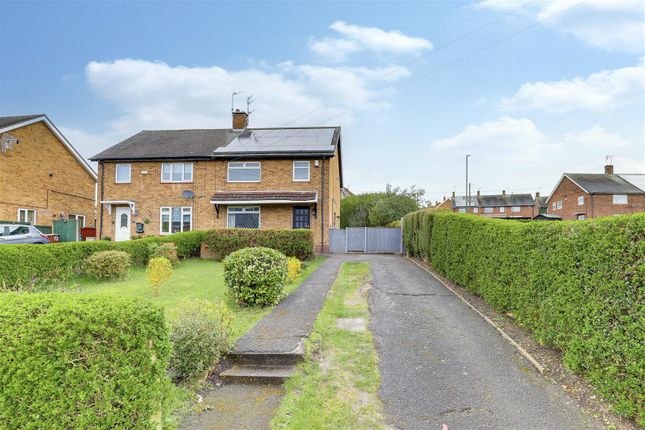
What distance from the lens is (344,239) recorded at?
23219 mm

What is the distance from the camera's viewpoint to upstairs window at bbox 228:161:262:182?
2216cm

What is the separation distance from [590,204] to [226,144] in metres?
41.0

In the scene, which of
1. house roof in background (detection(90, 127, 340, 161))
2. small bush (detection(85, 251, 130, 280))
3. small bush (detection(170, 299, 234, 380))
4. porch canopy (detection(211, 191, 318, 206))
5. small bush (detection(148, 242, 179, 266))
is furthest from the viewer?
house roof in background (detection(90, 127, 340, 161))

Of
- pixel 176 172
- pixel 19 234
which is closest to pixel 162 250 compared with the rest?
pixel 19 234

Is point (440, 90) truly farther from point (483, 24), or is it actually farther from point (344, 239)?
point (344, 239)

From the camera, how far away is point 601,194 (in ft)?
137

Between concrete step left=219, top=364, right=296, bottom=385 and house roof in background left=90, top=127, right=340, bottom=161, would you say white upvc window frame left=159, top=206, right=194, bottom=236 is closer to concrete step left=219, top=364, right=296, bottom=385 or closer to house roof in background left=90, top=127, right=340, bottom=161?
house roof in background left=90, top=127, right=340, bottom=161

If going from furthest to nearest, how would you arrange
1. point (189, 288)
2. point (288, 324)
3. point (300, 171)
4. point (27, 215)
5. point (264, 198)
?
point (27, 215), point (300, 171), point (264, 198), point (189, 288), point (288, 324)

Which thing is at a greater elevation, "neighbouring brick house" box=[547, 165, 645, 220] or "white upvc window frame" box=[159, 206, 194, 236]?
"neighbouring brick house" box=[547, 165, 645, 220]

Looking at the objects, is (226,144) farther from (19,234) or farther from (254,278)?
(254,278)

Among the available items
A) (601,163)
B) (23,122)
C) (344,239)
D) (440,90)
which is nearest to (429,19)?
(440,90)

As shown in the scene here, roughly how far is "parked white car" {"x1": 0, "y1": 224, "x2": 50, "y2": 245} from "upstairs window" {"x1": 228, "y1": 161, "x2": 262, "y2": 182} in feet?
31.9

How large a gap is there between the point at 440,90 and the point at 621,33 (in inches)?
260

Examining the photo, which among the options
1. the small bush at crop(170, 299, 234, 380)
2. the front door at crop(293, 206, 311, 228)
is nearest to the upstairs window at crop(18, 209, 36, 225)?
the front door at crop(293, 206, 311, 228)
